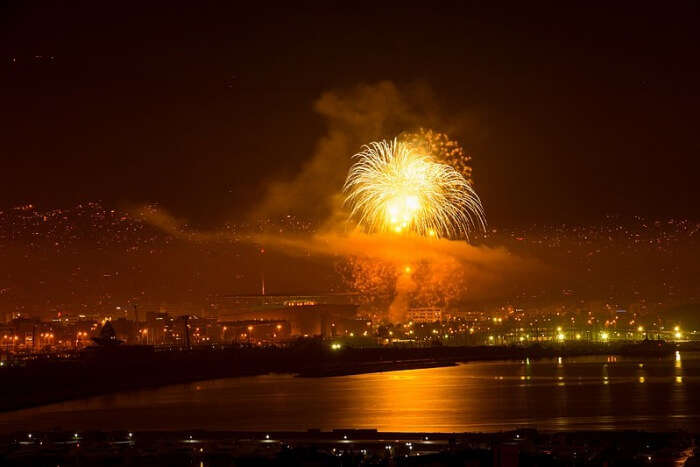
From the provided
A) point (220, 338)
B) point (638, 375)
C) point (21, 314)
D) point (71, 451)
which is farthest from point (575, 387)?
point (21, 314)

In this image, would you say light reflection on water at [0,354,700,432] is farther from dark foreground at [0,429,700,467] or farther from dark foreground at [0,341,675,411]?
dark foreground at [0,429,700,467]

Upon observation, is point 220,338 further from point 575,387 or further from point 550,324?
point 575,387

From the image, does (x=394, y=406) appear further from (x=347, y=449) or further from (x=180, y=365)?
(x=180, y=365)

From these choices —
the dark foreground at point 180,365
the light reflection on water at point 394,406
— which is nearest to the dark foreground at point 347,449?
the light reflection on water at point 394,406

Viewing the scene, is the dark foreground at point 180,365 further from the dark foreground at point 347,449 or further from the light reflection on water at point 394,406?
the dark foreground at point 347,449

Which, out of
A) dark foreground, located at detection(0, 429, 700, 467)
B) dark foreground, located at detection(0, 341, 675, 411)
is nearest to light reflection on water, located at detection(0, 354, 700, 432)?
dark foreground, located at detection(0, 341, 675, 411)

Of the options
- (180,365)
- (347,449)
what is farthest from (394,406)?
(180,365)
